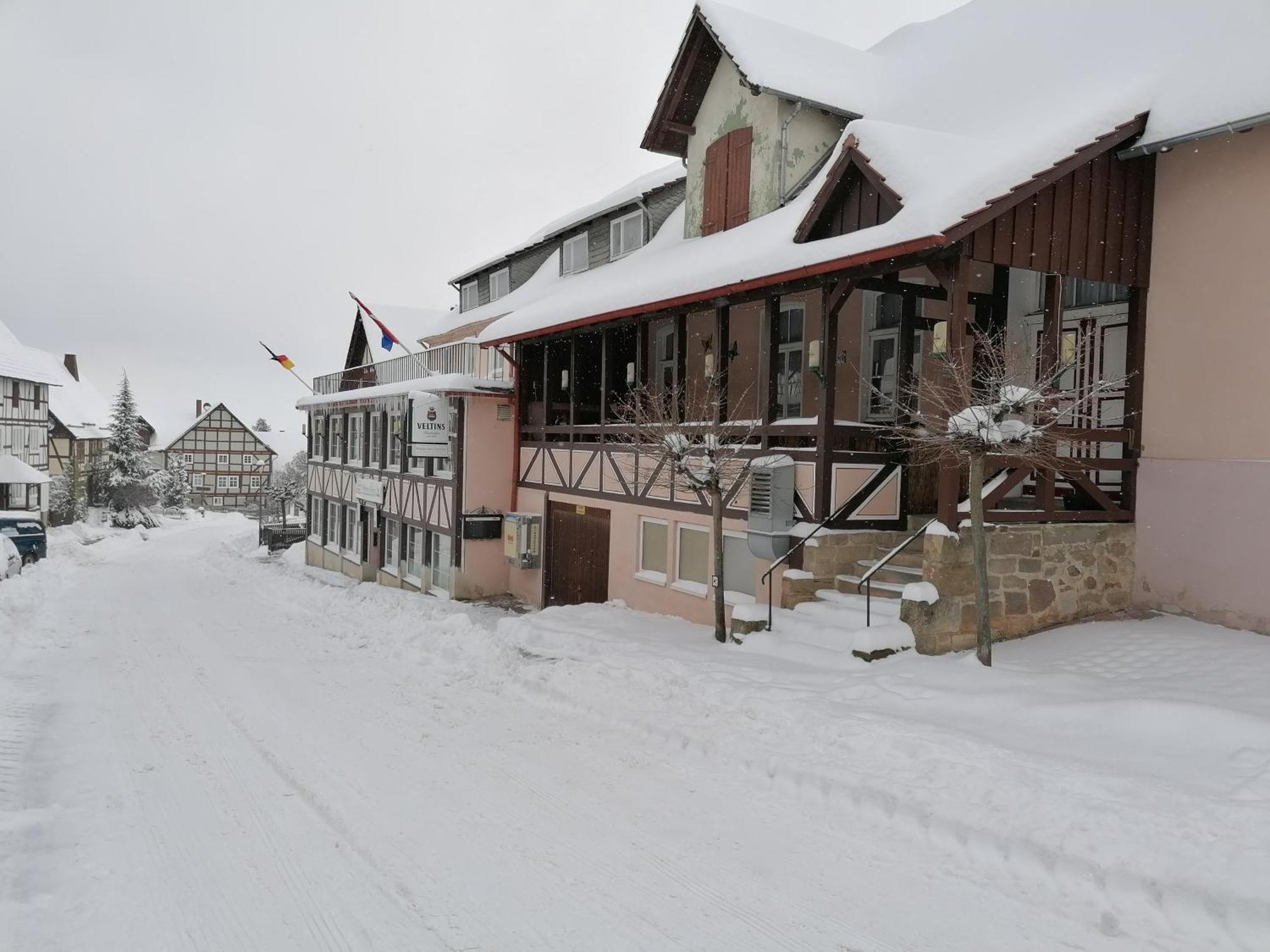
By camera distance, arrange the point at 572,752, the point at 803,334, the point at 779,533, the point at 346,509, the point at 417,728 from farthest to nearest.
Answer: the point at 346,509 → the point at 803,334 → the point at 779,533 → the point at 417,728 → the point at 572,752

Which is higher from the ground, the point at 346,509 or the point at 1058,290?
the point at 1058,290

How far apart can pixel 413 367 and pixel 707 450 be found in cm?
1345

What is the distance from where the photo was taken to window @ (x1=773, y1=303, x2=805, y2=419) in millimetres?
14070

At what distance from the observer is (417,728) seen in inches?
323

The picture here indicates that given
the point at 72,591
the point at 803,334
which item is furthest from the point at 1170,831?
the point at 72,591

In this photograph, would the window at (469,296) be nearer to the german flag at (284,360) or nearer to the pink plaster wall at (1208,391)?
the german flag at (284,360)

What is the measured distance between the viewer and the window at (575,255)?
66.9 feet

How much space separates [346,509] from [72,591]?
7.62m

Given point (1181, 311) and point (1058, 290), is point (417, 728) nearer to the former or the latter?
point (1058, 290)

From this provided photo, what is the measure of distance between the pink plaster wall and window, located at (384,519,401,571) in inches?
682

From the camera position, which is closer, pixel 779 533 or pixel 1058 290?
pixel 1058 290

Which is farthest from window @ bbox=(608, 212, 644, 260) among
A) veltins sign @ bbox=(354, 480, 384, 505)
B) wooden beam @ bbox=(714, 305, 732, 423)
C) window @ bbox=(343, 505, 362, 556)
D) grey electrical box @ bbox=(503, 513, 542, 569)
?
window @ bbox=(343, 505, 362, 556)

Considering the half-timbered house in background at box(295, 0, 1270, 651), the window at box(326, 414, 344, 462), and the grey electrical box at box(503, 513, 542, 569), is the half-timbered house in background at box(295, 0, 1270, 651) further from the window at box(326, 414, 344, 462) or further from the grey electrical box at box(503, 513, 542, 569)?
the window at box(326, 414, 344, 462)

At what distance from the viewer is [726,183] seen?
1476 cm
